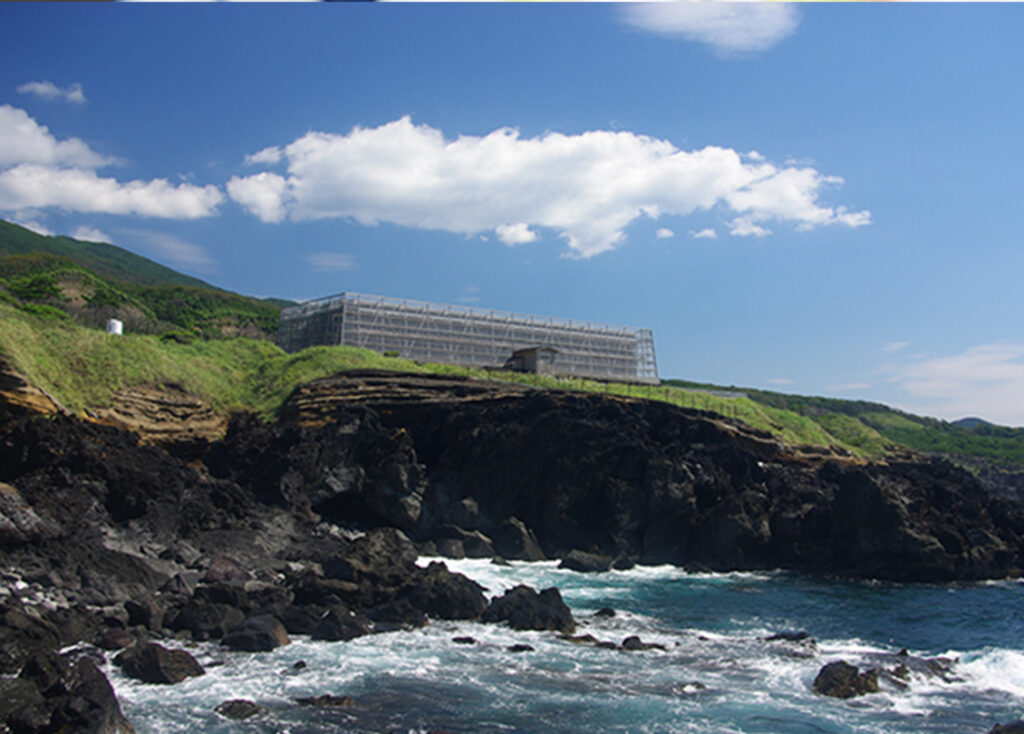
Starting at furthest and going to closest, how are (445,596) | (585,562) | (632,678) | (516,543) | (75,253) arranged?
(75,253), (516,543), (585,562), (445,596), (632,678)

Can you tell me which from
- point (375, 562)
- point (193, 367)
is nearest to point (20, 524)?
point (375, 562)

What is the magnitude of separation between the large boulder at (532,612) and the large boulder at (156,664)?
984 cm

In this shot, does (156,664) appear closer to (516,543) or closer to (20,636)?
(20,636)

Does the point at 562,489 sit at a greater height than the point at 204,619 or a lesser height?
greater

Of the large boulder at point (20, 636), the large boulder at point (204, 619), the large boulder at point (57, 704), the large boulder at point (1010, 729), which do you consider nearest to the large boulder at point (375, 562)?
the large boulder at point (204, 619)

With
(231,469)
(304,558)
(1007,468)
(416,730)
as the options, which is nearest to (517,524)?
(304,558)

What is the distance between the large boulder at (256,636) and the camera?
63.8 feet

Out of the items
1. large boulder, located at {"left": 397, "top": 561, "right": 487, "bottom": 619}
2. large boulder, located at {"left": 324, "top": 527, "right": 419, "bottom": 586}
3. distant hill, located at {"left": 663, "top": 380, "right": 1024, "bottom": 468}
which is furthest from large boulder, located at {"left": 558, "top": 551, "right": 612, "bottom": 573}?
distant hill, located at {"left": 663, "top": 380, "right": 1024, "bottom": 468}

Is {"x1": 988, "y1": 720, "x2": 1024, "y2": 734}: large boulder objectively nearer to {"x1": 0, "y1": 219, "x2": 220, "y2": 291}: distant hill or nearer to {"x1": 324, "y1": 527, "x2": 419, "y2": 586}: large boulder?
{"x1": 324, "y1": 527, "x2": 419, "y2": 586}: large boulder

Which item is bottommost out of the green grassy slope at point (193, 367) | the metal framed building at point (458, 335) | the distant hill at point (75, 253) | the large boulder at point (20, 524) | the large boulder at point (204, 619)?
the large boulder at point (204, 619)

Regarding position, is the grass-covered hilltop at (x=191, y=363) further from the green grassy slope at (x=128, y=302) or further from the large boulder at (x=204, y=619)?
the large boulder at (x=204, y=619)

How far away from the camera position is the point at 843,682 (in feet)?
58.9

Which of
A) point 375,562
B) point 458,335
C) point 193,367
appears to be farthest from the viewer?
point 458,335

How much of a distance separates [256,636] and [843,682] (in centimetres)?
1509
